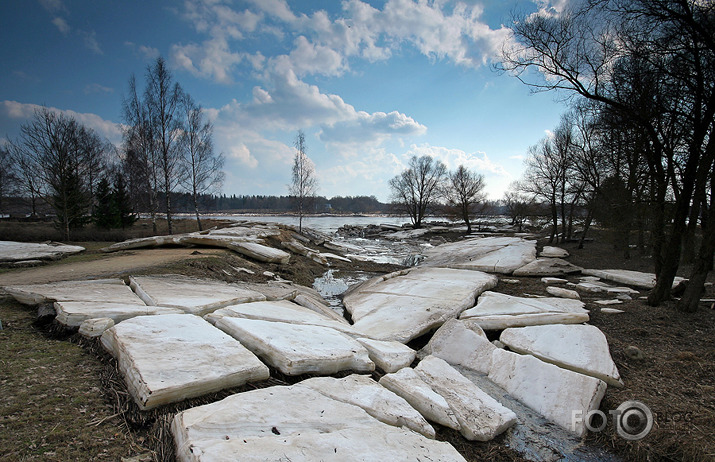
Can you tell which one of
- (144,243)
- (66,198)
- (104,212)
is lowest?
(144,243)

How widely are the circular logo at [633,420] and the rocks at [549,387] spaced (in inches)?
7.2

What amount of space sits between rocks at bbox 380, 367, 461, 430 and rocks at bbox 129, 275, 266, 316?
8.37 ft

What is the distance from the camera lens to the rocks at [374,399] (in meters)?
2.25

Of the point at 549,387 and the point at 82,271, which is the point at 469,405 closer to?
the point at 549,387

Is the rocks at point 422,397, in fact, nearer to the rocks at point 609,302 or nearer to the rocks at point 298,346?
the rocks at point 298,346

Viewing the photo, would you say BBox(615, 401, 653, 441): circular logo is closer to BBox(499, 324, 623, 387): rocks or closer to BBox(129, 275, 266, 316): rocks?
BBox(499, 324, 623, 387): rocks

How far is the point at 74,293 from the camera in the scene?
4098 mm

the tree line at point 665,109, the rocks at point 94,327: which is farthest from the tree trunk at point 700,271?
the rocks at point 94,327

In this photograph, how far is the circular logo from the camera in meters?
2.62

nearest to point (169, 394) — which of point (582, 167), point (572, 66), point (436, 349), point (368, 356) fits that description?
point (368, 356)

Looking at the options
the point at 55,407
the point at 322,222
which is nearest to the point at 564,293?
the point at 55,407

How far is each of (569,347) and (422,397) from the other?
2452 mm

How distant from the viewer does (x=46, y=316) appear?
349 centimetres

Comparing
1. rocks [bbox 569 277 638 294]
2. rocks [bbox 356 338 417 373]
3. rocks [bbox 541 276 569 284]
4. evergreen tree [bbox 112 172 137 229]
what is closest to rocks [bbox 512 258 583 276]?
rocks [bbox 541 276 569 284]
